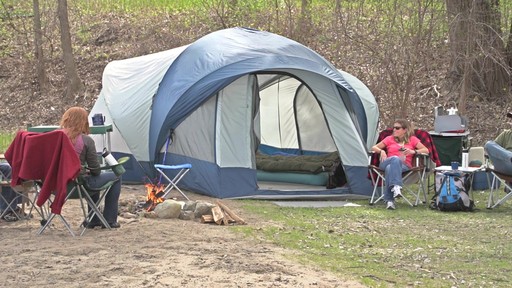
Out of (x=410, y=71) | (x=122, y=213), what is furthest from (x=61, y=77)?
(x=122, y=213)

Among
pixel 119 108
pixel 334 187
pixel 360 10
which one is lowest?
pixel 334 187

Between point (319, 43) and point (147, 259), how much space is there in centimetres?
1245

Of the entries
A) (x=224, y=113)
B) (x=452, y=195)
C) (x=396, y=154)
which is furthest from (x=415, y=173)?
(x=224, y=113)

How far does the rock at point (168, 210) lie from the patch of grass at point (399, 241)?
2.71 ft

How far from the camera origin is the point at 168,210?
26.5 ft

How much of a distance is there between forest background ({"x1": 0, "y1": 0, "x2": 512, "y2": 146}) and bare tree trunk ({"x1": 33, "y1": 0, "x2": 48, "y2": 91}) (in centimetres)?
2

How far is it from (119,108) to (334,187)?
281cm

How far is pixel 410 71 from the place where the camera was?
13.7 meters

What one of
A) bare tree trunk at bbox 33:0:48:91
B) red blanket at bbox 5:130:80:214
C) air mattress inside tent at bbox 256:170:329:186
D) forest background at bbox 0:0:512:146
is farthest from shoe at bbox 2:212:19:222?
bare tree trunk at bbox 33:0:48:91

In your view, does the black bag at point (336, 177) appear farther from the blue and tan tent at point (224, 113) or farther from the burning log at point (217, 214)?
the burning log at point (217, 214)

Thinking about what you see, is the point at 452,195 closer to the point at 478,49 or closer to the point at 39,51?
the point at 478,49

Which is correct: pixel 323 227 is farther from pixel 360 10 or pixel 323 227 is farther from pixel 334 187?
pixel 360 10

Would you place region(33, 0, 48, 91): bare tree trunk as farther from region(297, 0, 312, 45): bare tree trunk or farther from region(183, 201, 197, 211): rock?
region(183, 201, 197, 211): rock

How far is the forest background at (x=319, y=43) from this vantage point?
46.3 feet
